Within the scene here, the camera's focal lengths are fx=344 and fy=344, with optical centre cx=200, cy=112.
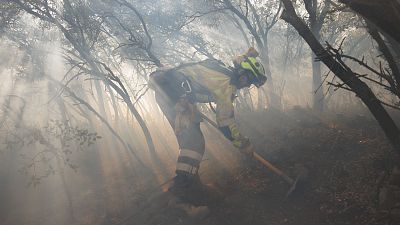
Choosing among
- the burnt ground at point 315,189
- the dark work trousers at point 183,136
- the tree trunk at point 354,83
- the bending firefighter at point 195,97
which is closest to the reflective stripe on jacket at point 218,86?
the bending firefighter at point 195,97

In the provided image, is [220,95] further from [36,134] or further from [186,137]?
[36,134]

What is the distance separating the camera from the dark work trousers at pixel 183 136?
20.1 ft

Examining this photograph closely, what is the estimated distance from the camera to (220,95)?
21.0 feet

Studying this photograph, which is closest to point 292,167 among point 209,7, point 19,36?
point 209,7

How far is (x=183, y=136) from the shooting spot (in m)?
6.35

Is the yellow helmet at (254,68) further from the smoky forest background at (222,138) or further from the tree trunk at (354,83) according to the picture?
the tree trunk at (354,83)

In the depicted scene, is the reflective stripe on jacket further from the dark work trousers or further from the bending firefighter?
the dark work trousers

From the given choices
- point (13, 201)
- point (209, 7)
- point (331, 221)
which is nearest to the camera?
point (331, 221)

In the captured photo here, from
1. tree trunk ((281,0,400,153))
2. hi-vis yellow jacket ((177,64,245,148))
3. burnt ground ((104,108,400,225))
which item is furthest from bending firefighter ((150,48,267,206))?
tree trunk ((281,0,400,153))

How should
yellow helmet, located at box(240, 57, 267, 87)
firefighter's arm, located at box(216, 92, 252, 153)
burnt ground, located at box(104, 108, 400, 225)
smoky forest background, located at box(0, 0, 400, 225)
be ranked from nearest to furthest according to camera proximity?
smoky forest background, located at box(0, 0, 400, 225)
burnt ground, located at box(104, 108, 400, 225)
firefighter's arm, located at box(216, 92, 252, 153)
yellow helmet, located at box(240, 57, 267, 87)

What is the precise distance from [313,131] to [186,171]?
393 cm

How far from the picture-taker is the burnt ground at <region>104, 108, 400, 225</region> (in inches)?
189

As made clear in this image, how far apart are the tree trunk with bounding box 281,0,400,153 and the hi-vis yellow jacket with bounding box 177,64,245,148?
2.42m

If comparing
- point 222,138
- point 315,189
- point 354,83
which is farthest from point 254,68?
point 222,138
